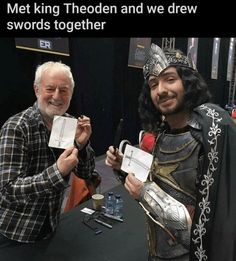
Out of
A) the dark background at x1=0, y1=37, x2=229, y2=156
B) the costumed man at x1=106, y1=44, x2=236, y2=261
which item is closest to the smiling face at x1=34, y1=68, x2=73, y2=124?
the costumed man at x1=106, y1=44, x2=236, y2=261

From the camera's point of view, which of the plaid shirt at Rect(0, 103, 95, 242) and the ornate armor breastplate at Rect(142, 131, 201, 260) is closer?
the ornate armor breastplate at Rect(142, 131, 201, 260)

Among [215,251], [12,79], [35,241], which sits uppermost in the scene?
[12,79]

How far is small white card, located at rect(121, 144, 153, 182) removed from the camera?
989 mm

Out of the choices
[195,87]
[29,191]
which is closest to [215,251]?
[195,87]

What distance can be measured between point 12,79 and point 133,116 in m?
2.38

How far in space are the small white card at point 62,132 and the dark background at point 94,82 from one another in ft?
Result: 5.27

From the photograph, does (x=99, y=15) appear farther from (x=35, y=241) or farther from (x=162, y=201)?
(x=162, y=201)

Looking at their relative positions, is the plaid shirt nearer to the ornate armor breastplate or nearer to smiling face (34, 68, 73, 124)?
smiling face (34, 68, 73, 124)

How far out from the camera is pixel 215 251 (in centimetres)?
91

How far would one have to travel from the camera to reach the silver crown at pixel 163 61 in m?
1.01

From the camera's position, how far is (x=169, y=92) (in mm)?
990

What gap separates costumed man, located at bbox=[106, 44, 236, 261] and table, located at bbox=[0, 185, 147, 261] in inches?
12.1

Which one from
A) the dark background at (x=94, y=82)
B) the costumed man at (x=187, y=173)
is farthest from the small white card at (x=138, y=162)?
the dark background at (x=94, y=82)

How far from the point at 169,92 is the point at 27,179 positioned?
0.69 meters
